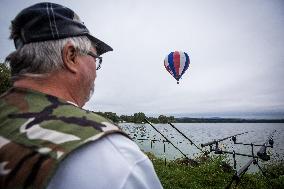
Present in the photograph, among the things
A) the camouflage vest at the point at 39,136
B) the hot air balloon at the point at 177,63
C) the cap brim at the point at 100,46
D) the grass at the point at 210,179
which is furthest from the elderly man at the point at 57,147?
the hot air balloon at the point at 177,63

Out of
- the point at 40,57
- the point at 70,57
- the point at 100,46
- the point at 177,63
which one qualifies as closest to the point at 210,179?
the point at 177,63

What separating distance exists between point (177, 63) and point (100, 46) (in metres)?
19.8

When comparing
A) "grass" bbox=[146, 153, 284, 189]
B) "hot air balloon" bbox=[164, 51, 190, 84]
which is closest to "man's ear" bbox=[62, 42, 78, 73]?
"grass" bbox=[146, 153, 284, 189]

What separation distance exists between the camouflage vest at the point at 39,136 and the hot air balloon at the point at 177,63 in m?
20.5

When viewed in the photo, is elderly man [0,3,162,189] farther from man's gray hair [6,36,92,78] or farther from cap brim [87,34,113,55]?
cap brim [87,34,113,55]

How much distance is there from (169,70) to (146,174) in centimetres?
2106

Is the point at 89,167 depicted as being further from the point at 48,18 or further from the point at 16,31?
the point at 16,31

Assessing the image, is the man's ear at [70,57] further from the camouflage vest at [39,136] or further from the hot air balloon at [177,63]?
the hot air balloon at [177,63]

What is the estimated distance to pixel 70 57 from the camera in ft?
4.82

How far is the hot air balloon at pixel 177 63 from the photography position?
21062 millimetres

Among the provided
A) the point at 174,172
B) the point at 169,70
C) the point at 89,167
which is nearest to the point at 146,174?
the point at 89,167

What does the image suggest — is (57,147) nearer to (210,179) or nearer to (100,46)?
(100,46)

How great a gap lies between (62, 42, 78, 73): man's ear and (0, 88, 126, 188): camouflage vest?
1.25 feet

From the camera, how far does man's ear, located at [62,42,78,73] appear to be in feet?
4.69
